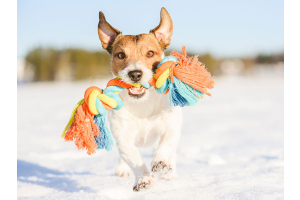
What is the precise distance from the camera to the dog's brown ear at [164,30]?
382cm

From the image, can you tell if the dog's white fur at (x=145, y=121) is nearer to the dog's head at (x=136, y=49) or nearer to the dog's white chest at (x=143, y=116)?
the dog's white chest at (x=143, y=116)

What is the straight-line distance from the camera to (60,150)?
5922 millimetres

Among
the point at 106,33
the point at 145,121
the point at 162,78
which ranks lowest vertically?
the point at 145,121

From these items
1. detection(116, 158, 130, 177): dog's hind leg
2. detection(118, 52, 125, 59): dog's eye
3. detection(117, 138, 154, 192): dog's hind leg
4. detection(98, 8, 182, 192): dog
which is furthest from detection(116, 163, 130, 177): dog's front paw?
detection(118, 52, 125, 59): dog's eye

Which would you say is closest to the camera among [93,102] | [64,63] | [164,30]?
[93,102]

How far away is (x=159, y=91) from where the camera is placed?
3211mm

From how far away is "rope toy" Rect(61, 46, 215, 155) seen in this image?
3.08 metres

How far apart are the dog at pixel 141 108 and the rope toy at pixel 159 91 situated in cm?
22

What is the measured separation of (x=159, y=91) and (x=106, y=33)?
1.33m

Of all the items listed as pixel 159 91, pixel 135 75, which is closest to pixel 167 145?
pixel 159 91

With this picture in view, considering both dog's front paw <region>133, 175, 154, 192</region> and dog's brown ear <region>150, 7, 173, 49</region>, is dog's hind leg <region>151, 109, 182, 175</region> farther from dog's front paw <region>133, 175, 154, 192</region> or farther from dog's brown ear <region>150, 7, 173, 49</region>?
dog's brown ear <region>150, 7, 173, 49</region>

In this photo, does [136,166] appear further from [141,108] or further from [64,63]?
[64,63]

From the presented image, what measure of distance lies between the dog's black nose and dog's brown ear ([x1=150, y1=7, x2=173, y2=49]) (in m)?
0.99

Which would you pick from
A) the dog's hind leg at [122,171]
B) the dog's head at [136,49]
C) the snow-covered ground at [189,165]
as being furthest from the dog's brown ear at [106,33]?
the snow-covered ground at [189,165]
